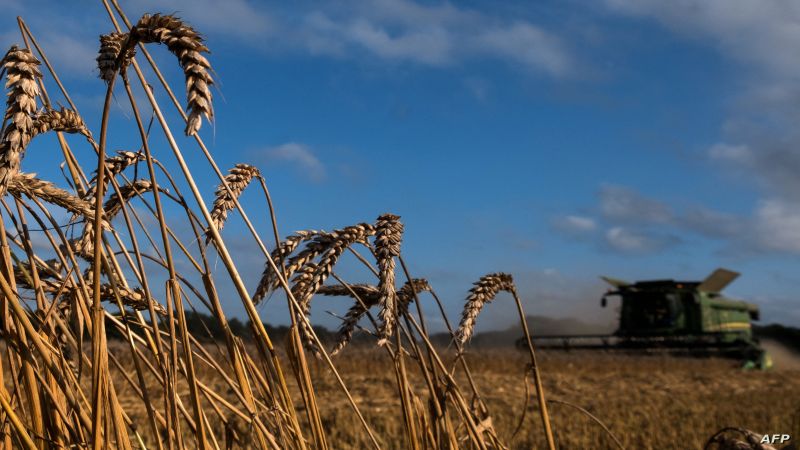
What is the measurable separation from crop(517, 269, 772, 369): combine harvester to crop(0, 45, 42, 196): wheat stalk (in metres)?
20.0

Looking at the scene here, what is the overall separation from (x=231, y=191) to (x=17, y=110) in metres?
0.55

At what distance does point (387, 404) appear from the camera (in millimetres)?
9852

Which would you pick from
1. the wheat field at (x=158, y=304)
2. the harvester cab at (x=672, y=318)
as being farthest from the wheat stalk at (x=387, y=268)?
the harvester cab at (x=672, y=318)

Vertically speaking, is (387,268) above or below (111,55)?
below

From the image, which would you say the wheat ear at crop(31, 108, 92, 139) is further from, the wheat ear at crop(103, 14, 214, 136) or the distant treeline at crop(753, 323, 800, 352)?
the distant treeline at crop(753, 323, 800, 352)

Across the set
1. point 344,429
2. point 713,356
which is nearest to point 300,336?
point 344,429

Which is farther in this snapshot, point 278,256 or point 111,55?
point 278,256

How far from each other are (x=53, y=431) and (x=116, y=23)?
0.91 meters

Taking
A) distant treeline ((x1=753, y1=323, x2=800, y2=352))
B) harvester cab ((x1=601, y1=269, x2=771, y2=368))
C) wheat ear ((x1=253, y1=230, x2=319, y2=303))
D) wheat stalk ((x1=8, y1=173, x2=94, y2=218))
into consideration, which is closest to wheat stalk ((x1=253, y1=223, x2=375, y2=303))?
wheat ear ((x1=253, y1=230, x2=319, y2=303))

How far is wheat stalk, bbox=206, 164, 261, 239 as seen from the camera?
184cm

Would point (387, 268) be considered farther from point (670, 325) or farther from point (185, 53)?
point (670, 325)

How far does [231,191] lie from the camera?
1826 mm

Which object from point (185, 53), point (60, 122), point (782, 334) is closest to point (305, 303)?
point (60, 122)

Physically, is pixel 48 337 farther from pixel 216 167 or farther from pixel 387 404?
pixel 387 404
